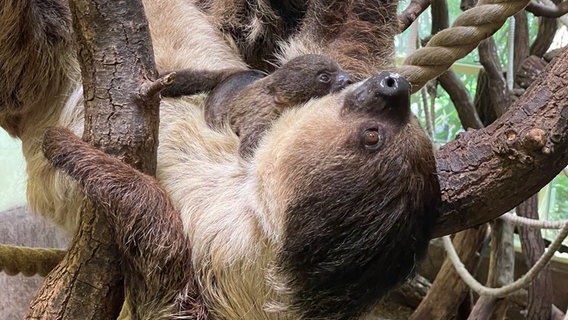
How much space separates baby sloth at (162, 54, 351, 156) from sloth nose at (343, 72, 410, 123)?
28cm

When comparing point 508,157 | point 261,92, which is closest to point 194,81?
point 261,92

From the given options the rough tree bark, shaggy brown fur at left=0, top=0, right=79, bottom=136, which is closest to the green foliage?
shaggy brown fur at left=0, top=0, right=79, bottom=136

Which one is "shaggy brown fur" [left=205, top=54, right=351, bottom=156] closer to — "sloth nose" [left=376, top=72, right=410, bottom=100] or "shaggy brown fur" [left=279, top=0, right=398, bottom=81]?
"sloth nose" [left=376, top=72, right=410, bottom=100]

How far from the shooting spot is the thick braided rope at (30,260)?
247cm

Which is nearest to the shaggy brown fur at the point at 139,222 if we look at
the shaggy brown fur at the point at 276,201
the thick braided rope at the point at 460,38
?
the shaggy brown fur at the point at 276,201

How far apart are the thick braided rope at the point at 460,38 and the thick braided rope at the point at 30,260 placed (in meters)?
1.49

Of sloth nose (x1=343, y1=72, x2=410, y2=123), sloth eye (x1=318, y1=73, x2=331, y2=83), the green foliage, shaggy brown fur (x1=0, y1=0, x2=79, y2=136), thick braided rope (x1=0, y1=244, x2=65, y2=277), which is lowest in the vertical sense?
the green foliage

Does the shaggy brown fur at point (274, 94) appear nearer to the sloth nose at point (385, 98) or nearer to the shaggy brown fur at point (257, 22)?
the sloth nose at point (385, 98)

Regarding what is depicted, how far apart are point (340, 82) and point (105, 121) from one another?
2.72 ft

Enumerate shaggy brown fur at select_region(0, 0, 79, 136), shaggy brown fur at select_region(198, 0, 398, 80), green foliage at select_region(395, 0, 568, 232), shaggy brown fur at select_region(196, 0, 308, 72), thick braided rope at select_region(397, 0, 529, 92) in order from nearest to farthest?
shaggy brown fur at select_region(0, 0, 79, 136) < thick braided rope at select_region(397, 0, 529, 92) < shaggy brown fur at select_region(198, 0, 398, 80) < shaggy brown fur at select_region(196, 0, 308, 72) < green foliage at select_region(395, 0, 568, 232)

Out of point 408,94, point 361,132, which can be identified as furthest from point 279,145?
point 408,94

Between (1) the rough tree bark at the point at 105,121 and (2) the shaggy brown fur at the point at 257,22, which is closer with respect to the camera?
(1) the rough tree bark at the point at 105,121

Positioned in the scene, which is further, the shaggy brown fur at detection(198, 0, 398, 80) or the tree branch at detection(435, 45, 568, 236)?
the shaggy brown fur at detection(198, 0, 398, 80)

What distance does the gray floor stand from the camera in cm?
443
